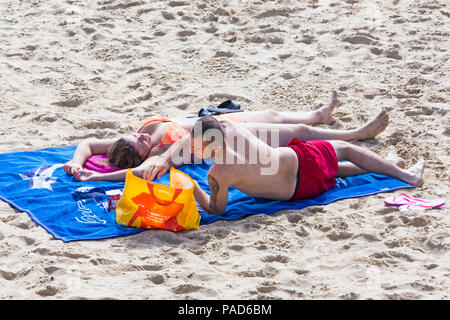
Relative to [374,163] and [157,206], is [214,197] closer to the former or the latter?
[157,206]

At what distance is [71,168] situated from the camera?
5258mm

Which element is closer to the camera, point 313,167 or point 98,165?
point 313,167

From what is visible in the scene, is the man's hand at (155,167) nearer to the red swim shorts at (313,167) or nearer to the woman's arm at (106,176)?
the woman's arm at (106,176)

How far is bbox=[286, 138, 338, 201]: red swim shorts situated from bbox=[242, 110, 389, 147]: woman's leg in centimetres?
43

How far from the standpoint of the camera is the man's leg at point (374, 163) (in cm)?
498

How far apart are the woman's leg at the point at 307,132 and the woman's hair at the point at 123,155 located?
0.90 meters

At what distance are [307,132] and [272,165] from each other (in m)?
0.96

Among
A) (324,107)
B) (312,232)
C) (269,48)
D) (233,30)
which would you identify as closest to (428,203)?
(312,232)

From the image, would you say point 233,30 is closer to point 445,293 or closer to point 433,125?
point 433,125

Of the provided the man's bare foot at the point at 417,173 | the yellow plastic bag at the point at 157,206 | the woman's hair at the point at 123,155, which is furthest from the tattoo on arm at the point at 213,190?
the man's bare foot at the point at 417,173

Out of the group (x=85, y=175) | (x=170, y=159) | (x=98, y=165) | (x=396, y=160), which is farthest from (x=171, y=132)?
(x=396, y=160)

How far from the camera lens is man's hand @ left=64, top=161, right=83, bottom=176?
523cm

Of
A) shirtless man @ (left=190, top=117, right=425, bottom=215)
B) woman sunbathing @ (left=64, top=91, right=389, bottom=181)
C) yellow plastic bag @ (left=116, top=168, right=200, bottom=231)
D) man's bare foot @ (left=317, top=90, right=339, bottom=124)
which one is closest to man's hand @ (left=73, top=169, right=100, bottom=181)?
woman sunbathing @ (left=64, top=91, right=389, bottom=181)

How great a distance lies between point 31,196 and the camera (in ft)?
16.1
